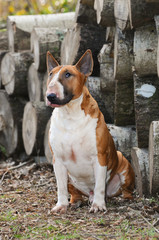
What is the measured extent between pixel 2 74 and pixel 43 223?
12.3ft

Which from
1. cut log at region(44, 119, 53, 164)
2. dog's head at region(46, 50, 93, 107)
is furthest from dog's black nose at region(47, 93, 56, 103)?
cut log at region(44, 119, 53, 164)

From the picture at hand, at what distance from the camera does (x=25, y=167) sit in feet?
18.7

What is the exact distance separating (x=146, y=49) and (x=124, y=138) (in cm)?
118

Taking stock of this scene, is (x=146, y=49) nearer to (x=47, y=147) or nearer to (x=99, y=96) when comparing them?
(x=99, y=96)

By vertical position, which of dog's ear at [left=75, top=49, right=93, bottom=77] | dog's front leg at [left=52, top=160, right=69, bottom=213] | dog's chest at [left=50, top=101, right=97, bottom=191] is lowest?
dog's front leg at [left=52, top=160, right=69, bottom=213]

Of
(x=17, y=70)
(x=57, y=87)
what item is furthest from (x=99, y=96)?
(x=17, y=70)

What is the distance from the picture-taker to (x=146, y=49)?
349 cm

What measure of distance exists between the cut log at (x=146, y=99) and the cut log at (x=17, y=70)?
8.68 feet

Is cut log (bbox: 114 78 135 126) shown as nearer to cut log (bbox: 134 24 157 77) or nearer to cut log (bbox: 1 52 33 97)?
cut log (bbox: 134 24 157 77)

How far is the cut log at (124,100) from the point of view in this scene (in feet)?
13.4

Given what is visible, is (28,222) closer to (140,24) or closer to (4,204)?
(4,204)

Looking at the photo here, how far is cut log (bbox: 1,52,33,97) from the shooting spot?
232 inches

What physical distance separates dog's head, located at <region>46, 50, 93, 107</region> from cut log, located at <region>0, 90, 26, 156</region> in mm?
2865

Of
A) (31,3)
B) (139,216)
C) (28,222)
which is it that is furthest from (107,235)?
(31,3)
